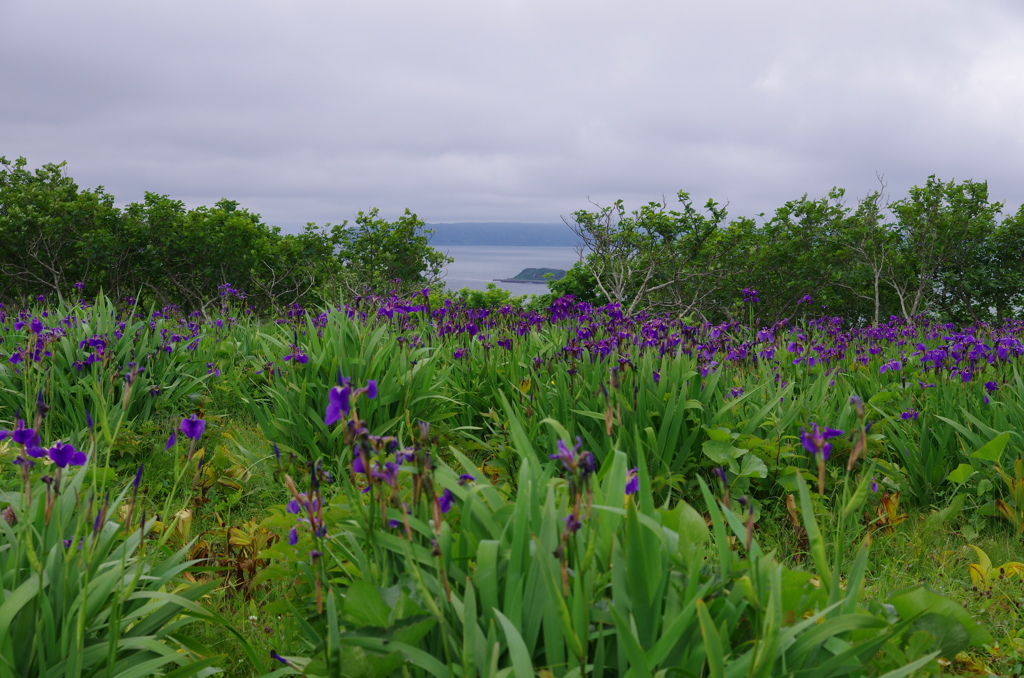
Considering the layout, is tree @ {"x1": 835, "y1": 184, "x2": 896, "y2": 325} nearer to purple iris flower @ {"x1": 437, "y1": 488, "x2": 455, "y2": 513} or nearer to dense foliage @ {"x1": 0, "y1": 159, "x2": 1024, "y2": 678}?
dense foliage @ {"x1": 0, "y1": 159, "x2": 1024, "y2": 678}

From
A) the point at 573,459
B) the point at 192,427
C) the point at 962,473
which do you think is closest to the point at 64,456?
the point at 192,427

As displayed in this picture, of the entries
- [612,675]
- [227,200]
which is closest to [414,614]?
[612,675]

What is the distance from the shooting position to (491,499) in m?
2.00

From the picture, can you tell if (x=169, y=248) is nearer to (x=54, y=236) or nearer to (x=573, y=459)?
(x=54, y=236)

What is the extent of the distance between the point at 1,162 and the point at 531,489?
2878 centimetres

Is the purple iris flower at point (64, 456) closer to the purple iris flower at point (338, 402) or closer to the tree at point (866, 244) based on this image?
the purple iris flower at point (338, 402)

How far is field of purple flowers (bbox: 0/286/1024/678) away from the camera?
1.52 m

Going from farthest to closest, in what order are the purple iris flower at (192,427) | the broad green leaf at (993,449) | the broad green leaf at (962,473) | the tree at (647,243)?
1. the tree at (647,243)
2. the broad green leaf at (962,473)
3. the broad green leaf at (993,449)
4. the purple iris flower at (192,427)

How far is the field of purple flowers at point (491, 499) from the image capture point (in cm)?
152

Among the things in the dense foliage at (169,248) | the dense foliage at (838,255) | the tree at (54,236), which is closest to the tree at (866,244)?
the dense foliage at (838,255)

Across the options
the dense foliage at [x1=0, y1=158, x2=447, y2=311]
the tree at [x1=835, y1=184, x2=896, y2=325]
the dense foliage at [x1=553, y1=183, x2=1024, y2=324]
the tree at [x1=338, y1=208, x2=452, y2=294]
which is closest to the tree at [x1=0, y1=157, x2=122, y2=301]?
the dense foliage at [x1=0, y1=158, x2=447, y2=311]

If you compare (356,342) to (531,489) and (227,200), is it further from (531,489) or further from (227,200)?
(227,200)

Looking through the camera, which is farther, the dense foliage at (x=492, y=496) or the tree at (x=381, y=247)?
the tree at (x=381, y=247)

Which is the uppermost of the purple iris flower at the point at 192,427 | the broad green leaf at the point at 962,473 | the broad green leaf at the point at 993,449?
the purple iris flower at the point at 192,427
